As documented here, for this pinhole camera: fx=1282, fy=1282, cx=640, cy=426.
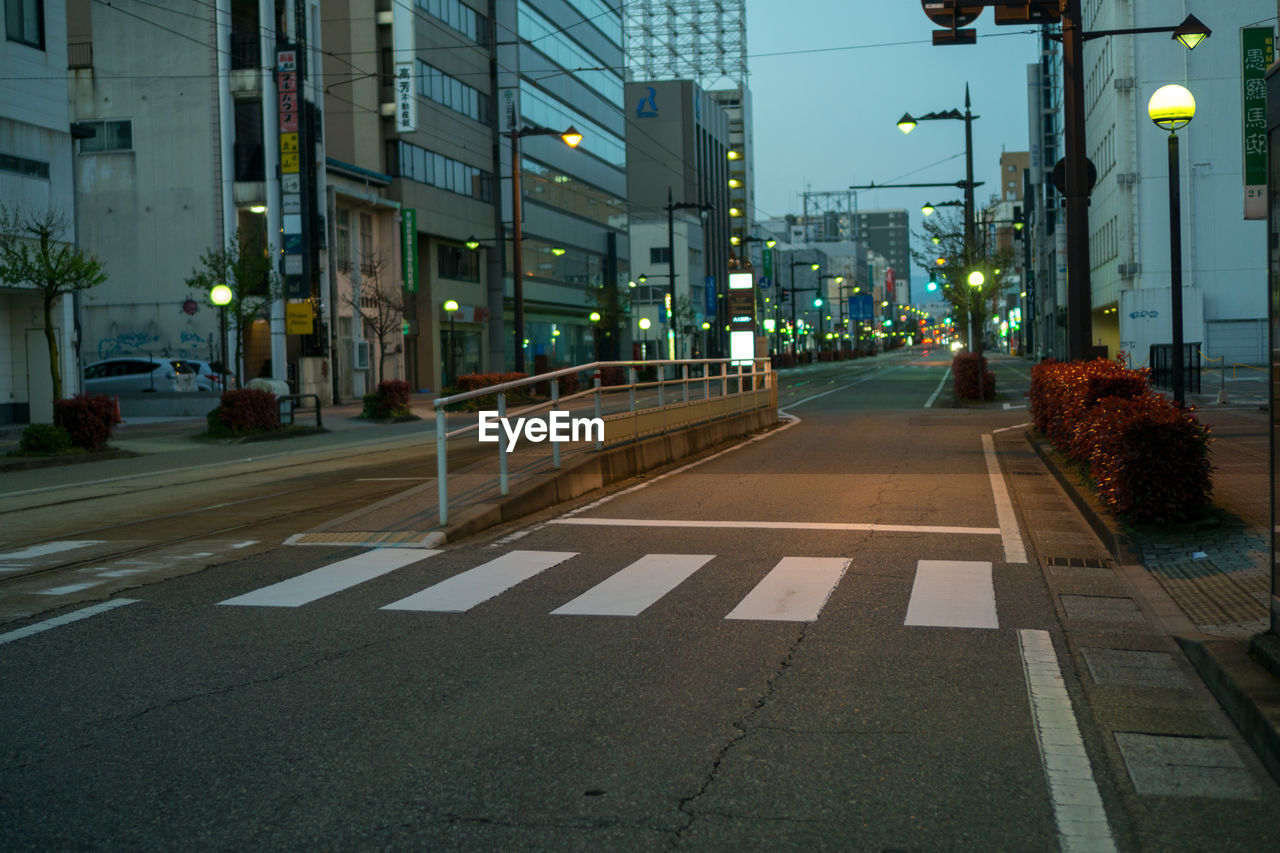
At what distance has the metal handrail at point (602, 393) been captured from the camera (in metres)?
11.2

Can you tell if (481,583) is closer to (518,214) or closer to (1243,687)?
(1243,687)

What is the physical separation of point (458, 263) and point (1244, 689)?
182 feet

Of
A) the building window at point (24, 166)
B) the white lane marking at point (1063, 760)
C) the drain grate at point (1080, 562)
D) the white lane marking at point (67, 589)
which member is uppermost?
the building window at point (24, 166)

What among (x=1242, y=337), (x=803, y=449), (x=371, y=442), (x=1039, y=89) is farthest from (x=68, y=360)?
(x=1039, y=89)

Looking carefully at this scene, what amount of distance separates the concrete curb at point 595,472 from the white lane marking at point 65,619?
3.01m

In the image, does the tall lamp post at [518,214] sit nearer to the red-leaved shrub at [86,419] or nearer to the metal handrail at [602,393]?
the metal handrail at [602,393]

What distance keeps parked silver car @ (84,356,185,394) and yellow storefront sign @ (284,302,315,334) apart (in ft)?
12.4

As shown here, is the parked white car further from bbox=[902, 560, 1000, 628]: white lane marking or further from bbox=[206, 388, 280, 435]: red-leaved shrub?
bbox=[902, 560, 1000, 628]: white lane marking

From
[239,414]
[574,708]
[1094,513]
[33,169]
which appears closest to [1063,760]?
[574,708]

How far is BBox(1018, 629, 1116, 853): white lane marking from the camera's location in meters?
4.16

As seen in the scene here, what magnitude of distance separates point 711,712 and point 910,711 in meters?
0.87

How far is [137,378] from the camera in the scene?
39.6m

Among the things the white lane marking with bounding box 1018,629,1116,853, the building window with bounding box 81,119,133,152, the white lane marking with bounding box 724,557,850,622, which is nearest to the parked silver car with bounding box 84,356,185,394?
the building window with bounding box 81,119,133,152

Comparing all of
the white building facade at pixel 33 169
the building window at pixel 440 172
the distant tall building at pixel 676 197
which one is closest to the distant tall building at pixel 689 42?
the distant tall building at pixel 676 197
